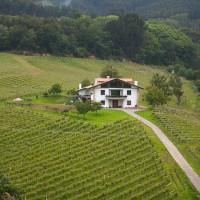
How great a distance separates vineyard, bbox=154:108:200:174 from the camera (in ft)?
141

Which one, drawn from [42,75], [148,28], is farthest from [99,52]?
[42,75]

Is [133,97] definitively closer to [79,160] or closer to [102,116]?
[102,116]

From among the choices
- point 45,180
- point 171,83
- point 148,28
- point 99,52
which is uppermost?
point 148,28

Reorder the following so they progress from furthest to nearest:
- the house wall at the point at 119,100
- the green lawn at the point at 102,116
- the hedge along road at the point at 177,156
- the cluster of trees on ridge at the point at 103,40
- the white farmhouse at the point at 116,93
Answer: the cluster of trees on ridge at the point at 103,40
the house wall at the point at 119,100
the white farmhouse at the point at 116,93
the green lawn at the point at 102,116
the hedge along road at the point at 177,156

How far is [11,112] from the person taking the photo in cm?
5488

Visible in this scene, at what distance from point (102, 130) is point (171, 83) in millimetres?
32115

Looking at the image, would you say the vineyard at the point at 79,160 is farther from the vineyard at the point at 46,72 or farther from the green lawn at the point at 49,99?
the vineyard at the point at 46,72

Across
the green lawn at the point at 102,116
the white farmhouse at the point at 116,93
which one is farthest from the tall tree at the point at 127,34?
the green lawn at the point at 102,116

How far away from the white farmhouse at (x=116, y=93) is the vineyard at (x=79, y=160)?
14207 mm

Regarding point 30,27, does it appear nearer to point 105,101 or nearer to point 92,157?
point 105,101

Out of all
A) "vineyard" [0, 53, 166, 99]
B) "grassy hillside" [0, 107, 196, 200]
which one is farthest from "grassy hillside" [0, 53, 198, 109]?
"grassy hillside" [0, 107, 196, 200]

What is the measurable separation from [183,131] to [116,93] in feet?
57.1

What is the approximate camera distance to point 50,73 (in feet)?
316

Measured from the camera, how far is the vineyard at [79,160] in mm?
35688
